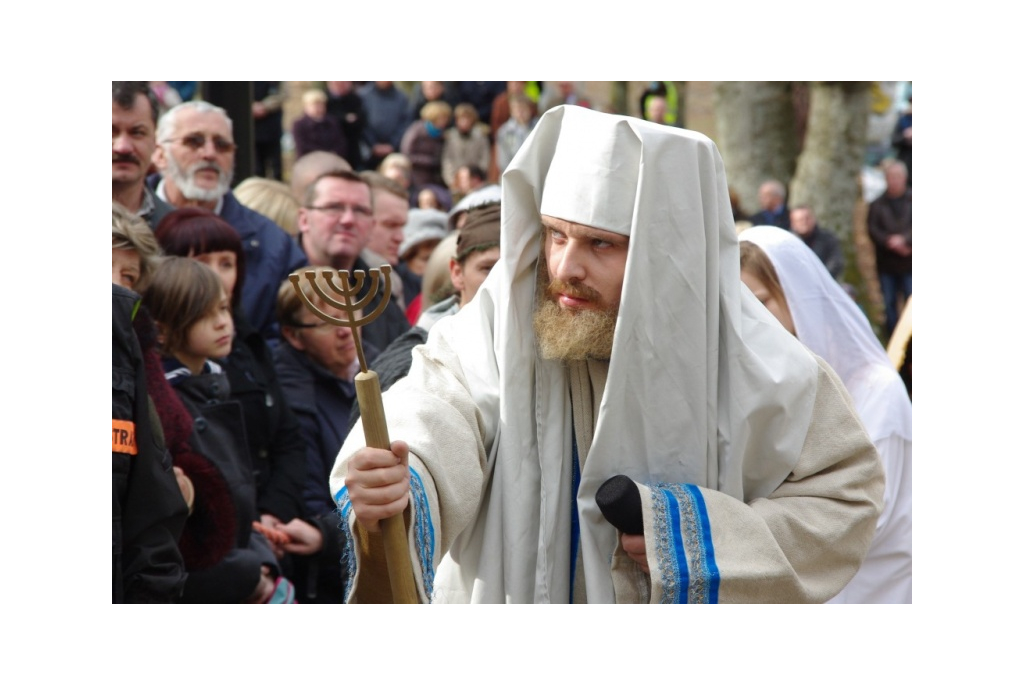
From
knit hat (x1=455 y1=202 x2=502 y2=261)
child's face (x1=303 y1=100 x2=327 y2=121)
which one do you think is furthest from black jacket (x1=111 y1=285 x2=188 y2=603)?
child's face (x1=303 y1=100 x2=327 y2=121)

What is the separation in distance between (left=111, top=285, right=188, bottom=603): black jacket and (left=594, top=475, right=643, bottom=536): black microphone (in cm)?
152

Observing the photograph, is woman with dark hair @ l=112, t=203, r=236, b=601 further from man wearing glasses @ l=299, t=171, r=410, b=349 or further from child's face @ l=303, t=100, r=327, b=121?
child's face @ l=303, t=100, r=327, b=121

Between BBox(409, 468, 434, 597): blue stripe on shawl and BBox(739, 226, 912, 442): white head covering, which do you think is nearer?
BBox(409, 468, 434, 597): blue stripe on shawl

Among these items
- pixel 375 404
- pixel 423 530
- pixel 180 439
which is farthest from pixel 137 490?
pixel 375 404

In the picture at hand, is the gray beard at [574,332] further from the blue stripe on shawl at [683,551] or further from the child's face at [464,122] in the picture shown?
the child's face at [464,122]

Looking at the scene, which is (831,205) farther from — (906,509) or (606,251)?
(606,251)

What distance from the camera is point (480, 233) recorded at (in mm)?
4680

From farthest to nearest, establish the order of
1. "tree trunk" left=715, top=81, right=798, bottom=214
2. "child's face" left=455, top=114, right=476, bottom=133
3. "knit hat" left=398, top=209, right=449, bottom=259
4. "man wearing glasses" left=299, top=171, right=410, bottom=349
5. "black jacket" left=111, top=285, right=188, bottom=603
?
1. "tree trunk" left=715, top=81, right=798, bottom=214
2. "child's face" left=455, top=114, right=476, bottom=133
3. "knit hat" left=398, top=209, right=449, bottom=259
4. "man wearing glasses" left=299, top=171, right=410, bottom=349
5. "black jacket" left=111, top=285, right=188, bottom=603

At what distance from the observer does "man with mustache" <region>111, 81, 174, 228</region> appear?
5031mm

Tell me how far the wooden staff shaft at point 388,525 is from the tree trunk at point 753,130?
11109mm

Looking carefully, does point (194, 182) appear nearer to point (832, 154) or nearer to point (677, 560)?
point (677, 560)

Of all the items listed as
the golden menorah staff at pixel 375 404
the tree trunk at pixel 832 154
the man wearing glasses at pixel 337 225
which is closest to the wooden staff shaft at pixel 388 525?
the golden menorah staff at pixel 375 404

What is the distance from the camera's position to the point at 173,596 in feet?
12.9

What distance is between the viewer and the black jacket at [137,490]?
3.81m
